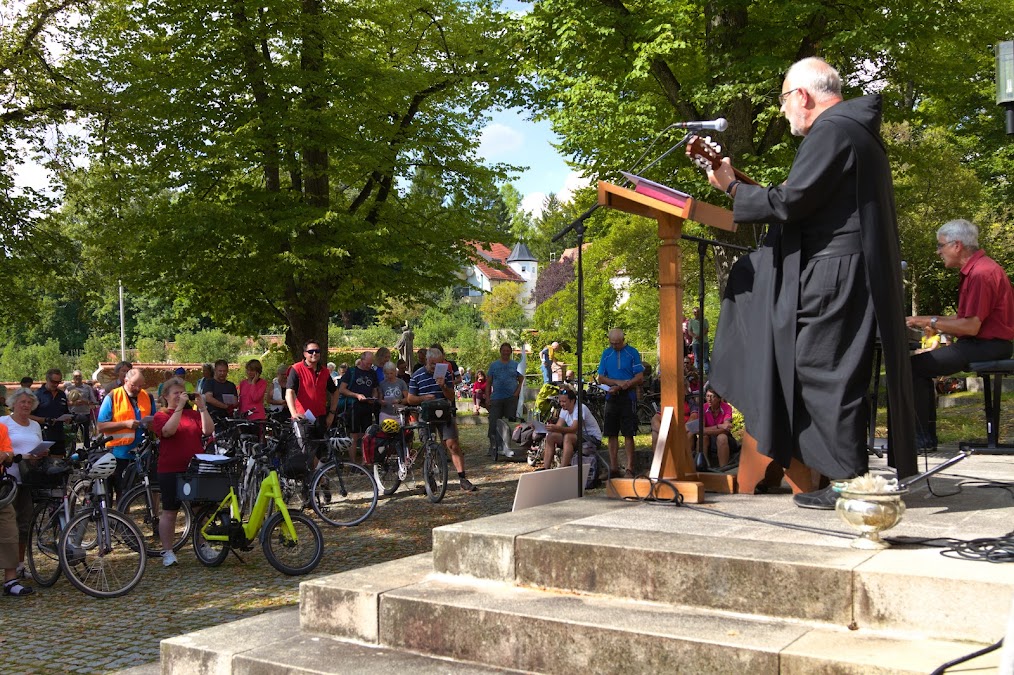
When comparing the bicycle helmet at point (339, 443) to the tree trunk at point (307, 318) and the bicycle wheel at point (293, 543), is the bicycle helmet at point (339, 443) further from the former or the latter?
the tree trunk at point (307, 318)

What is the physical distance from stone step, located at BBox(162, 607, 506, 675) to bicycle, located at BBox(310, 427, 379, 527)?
20.3ft

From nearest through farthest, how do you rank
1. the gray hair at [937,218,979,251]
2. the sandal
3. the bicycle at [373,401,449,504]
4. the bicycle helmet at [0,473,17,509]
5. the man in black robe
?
the man in black robe → the gray hair at [937,218,979,251] → the bicycle helmet at [0,473,17,509] → the sandal → the bicycle at [373,401,449,504]

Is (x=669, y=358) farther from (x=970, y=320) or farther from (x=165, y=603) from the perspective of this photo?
(x=165, y=603)

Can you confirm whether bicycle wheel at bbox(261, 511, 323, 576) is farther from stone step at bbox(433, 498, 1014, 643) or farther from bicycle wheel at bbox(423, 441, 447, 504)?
stone step at bbox(433, 498, 1014, 643)

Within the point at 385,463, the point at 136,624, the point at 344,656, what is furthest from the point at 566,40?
the point at 344,656

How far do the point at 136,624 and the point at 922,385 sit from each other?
5913 mm

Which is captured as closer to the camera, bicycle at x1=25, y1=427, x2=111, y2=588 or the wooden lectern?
the wooden lectern

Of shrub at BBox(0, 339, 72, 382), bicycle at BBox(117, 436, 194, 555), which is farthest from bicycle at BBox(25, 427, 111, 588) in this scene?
shrub at BBox(0, 339, 72, 382)

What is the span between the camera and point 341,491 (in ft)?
38.2

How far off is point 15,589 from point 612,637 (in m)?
6.96

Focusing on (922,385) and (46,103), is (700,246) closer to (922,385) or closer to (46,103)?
(922,385)

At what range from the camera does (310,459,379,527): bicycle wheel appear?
11375mm

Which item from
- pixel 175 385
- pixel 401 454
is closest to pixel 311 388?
pixel 401 454

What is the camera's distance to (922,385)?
605 centimetres
